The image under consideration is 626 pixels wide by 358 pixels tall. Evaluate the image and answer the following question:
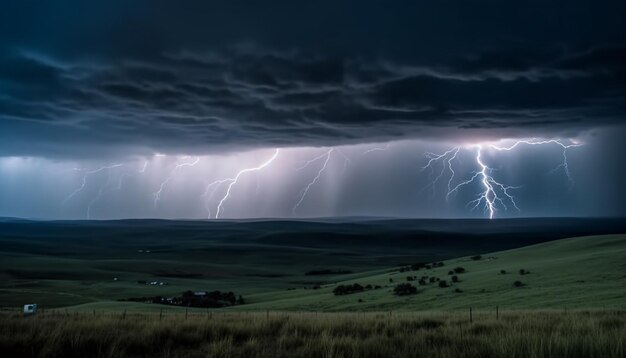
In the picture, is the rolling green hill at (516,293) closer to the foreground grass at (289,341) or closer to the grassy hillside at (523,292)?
the grassy hillside at (523,292)

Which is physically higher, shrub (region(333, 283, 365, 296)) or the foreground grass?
the foreground grass

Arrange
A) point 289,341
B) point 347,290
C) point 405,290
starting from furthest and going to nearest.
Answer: point 347,290
point 405,290
point 289,341

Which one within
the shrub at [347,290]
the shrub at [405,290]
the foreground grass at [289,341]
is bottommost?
the shrub at [347,290]

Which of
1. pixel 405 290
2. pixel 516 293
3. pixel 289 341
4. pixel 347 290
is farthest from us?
pixel 347 290

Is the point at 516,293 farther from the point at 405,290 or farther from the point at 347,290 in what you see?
the point at 347,290

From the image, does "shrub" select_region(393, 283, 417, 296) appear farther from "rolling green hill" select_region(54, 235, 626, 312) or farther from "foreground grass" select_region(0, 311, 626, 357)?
"foreground grass" select_region(0, 311, 626, 357)

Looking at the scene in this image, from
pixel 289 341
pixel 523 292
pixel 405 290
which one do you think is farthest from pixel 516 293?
pixel 289 341

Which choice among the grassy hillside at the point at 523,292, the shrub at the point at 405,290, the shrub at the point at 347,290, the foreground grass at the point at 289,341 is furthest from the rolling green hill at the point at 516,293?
the foreground grass at the point at 289,341

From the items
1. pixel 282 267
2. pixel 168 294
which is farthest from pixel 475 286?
pixel 282 267

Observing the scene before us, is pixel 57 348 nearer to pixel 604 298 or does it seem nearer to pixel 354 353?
pixel 354 353

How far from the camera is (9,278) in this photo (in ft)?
284

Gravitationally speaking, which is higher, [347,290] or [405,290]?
[405,290]

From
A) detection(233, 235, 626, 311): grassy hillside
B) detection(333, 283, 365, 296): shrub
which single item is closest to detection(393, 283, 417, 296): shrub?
detection(233, 235, 626, 311): grassy hillside

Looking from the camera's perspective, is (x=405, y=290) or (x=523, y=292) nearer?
(x=523, y=292)
